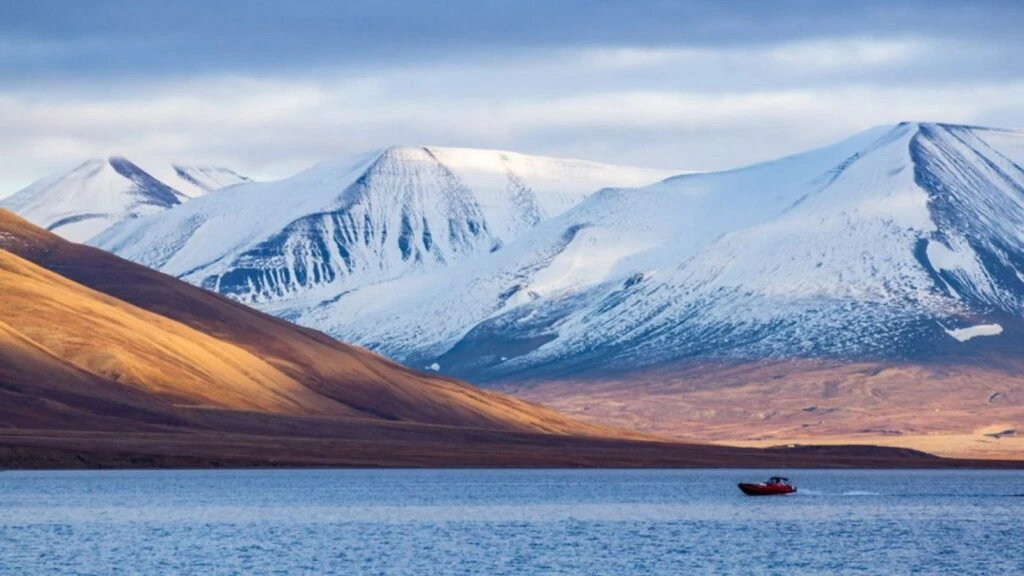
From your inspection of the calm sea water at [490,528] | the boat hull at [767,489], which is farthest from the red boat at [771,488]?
the calm sea water at [490,528]

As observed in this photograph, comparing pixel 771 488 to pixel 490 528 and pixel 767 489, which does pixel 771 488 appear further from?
pixel 490 528

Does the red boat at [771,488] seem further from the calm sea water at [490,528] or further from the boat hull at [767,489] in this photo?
the calm sea water at [490,528]

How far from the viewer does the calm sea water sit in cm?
10162

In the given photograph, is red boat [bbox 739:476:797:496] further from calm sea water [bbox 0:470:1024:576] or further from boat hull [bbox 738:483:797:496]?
calm sea water [bbox 0:470:1024:576]

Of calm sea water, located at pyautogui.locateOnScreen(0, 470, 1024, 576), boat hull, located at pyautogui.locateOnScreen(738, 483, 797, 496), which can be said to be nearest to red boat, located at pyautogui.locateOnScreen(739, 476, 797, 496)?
boat hull, located at pyautogui.locateOnScreen(738, 483, 797, 496)

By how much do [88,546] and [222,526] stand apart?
55.0 ft

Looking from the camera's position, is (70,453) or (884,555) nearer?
(884,555)

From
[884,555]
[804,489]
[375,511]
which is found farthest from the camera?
[804,489]

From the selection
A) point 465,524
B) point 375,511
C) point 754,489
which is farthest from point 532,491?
point 465,524

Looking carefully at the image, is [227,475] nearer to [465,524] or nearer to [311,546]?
[465,524]

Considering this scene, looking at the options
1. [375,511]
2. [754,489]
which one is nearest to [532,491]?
[754,489]

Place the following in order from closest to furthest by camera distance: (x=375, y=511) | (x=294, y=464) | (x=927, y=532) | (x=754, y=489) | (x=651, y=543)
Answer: (x=651, y=543) < (x=927, y=532) < (x=375, y=511) < (x=754, y=489) < (x=294, y=464)

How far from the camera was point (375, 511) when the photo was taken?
14225cm

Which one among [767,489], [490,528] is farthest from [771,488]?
[490,528]
